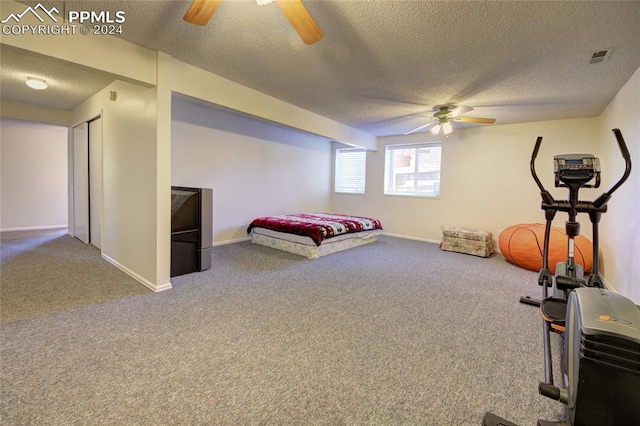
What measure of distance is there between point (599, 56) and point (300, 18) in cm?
271

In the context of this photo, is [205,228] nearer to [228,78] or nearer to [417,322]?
[228,78]

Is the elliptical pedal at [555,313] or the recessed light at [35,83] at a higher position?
the recessed light at [35,83]

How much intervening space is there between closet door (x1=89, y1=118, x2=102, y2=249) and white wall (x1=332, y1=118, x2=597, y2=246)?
5320 mm

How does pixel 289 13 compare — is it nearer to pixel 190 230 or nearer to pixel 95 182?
pixel 190 230

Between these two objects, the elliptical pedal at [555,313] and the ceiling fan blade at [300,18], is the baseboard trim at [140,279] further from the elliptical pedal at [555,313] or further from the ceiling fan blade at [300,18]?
the elliptical pedal at [555,313]

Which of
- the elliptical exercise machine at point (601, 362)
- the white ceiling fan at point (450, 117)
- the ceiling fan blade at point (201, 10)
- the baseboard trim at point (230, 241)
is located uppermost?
the white ceiling fan at point (450, 117)

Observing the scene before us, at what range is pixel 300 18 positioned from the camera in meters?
1.68

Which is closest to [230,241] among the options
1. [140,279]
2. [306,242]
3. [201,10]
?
[306,242]

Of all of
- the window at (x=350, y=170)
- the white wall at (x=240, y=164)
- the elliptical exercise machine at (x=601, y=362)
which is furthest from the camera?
the window at (x=350, y=170)

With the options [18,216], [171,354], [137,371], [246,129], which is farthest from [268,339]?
[18,216]

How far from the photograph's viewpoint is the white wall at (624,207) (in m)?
2.61

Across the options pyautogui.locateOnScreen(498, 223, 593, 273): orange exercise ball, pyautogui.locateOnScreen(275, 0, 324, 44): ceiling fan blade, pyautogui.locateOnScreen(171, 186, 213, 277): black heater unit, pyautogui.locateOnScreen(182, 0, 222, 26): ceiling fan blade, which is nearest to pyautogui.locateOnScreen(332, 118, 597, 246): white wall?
pyautogui.locateOnScreen(498, 223, 593, 273): orange exercise ball

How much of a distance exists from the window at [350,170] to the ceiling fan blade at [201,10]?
5.41 m

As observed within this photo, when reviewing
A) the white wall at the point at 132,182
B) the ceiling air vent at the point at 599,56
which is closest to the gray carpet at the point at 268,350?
the white wall at the point at 132,182
